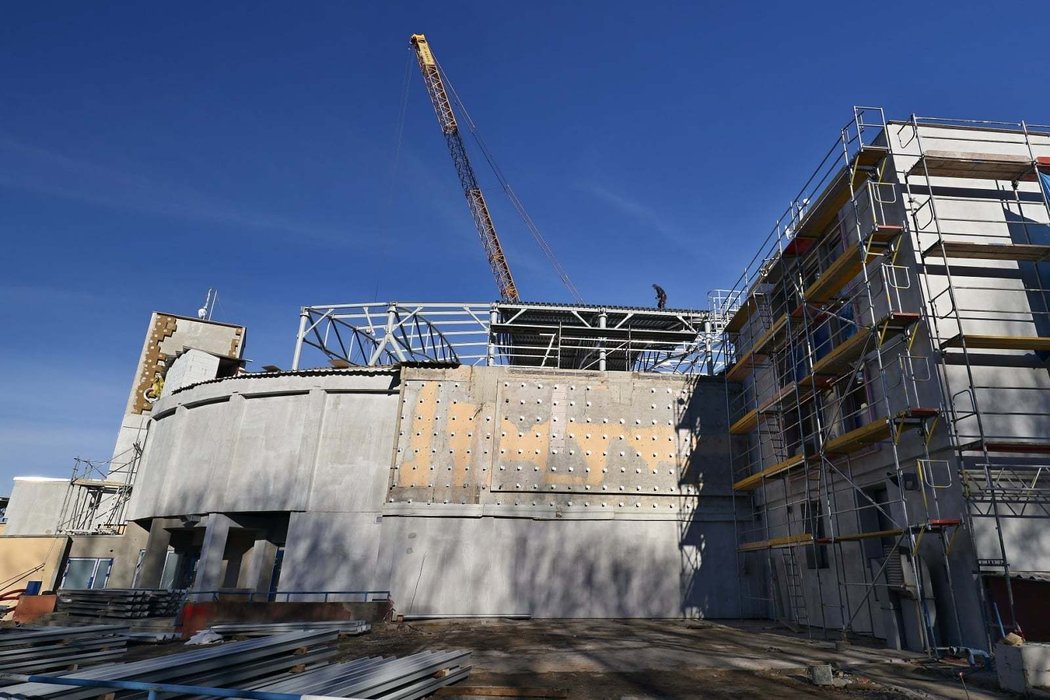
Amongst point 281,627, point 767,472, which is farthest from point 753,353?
point 281,627

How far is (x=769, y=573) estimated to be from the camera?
61.9 ft

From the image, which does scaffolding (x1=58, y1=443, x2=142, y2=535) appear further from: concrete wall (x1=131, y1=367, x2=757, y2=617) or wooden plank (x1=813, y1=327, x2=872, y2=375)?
wooden plank (x1=813, y1=327, x2=872, y2=375)

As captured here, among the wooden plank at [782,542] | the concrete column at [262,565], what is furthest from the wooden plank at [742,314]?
the concrete column at [262,565]

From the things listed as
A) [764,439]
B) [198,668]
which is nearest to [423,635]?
[198,668]

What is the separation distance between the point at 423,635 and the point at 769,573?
36.5ft

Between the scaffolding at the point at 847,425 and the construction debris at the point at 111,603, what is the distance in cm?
1997

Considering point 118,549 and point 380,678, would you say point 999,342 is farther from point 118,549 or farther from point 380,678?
point 118,549

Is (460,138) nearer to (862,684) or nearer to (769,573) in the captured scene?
(769,573)

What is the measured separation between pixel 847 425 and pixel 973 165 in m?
6.95

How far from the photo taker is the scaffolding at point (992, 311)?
11289 millimetres

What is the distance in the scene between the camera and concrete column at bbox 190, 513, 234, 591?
21.1 m

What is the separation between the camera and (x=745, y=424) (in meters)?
19.9

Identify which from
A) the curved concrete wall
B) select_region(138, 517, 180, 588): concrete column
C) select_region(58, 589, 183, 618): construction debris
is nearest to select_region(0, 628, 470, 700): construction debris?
the curved concrete wall

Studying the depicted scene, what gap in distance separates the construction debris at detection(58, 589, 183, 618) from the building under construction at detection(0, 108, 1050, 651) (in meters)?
1.87
